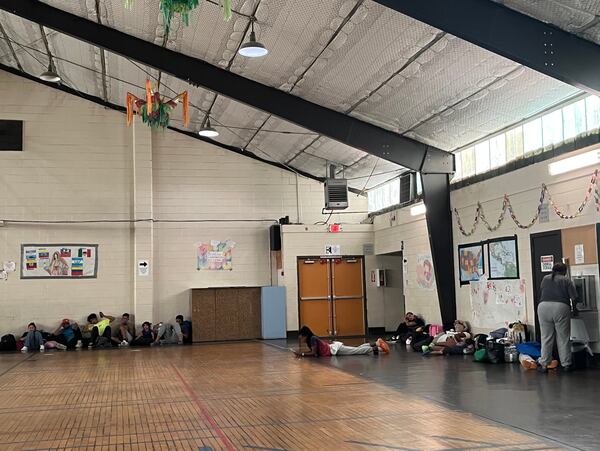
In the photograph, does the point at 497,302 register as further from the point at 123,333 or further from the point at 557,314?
the point at 123,333

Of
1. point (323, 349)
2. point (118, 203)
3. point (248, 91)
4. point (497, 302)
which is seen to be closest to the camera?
point (497, 302)

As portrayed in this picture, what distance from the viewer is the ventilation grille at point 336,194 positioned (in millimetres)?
17062

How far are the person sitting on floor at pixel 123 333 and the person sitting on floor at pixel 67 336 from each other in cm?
85

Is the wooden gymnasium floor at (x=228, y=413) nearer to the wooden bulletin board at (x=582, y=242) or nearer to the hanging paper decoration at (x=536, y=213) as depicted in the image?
the wooden bulletin board at (x=582, y=242)

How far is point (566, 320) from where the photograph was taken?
9.62 meters

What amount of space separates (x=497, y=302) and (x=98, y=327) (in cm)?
988

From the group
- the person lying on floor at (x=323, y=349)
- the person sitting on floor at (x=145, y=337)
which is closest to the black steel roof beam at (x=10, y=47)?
the person sitting on floor at (x=145, y=337)

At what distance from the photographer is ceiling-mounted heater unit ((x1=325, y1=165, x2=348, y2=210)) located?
17.0m

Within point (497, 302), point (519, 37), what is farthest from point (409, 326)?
point (519, 37)

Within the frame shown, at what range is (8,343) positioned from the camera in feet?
54.5

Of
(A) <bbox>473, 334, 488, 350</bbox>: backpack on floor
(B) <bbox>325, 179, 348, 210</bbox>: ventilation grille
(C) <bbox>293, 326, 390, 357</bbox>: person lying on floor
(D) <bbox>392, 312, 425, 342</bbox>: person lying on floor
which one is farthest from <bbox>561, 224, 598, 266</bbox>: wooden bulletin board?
(B) <bbox>325, 179, 348, 210</bbox>: ventilation grille

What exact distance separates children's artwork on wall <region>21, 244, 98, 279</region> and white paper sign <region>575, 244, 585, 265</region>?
473 inches

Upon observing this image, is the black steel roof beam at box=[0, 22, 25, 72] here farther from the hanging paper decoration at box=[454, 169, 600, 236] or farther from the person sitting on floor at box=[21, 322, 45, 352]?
Answer: the hanging paper decoration at box=[454, 169, 600, 236]

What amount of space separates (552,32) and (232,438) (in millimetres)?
6240
